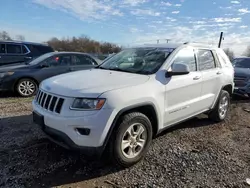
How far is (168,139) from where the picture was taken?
14.2 ft

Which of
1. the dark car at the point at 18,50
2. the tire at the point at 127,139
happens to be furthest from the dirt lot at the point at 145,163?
the dark car at the point at 18,50

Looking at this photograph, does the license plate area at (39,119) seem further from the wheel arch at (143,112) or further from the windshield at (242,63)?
the windshield at (242,63)

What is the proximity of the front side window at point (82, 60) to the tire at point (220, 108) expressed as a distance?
4738mm

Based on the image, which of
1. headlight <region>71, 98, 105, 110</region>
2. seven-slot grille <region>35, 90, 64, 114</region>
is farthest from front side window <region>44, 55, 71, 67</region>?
headlight <region>71, 98, 105, 110</region>

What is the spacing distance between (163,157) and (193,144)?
2.75 ft

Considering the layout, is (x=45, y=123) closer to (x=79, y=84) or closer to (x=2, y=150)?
(x=79, y=84)

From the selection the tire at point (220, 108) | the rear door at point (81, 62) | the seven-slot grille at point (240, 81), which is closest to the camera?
the tire at point (220, 108)

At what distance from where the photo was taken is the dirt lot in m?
2.97

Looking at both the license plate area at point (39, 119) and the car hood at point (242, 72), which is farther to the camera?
the car hood at point (242, 72)

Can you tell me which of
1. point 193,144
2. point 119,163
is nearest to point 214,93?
point 193,144

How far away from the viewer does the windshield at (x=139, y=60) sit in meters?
3.80

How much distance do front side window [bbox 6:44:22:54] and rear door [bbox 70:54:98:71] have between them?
366 cm

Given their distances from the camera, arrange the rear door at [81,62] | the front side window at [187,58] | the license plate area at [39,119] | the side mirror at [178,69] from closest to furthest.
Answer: the license plate area at [39,119] < the side mirror at [178,69] < the front side window at [187,58] < the rear door at [81,62]

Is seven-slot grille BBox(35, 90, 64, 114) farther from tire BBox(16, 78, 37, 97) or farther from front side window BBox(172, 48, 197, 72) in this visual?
tire BBox(16, 78, 37, 97)
